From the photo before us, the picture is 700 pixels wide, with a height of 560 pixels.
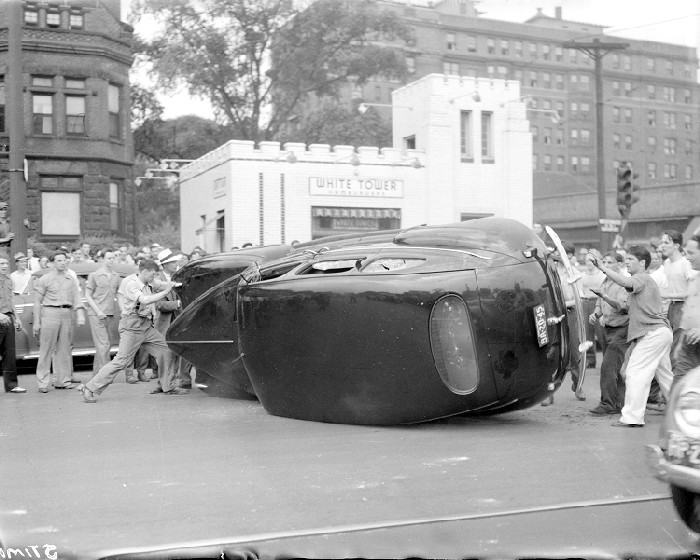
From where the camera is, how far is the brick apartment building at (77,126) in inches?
1159

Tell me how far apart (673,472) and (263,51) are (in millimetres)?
35006

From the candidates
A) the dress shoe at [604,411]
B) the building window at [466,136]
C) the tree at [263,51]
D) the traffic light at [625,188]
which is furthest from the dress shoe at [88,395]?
the tree at [263,51]

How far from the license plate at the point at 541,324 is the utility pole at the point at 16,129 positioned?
31.0ft

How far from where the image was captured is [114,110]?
31938 mm

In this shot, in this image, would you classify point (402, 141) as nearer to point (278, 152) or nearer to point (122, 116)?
point (278, 152)

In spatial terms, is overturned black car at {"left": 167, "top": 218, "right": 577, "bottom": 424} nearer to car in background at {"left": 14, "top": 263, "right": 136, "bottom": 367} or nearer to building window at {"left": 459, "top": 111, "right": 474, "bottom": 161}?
car in background at {"left": 14, "top": 263, "right": 136, "bottom": 367}

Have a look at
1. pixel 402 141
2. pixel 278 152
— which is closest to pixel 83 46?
Result: pixel 278 152

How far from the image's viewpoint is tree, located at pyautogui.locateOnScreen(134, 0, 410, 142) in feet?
121

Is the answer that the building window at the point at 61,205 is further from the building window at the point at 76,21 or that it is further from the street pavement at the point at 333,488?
the street pavement at the point at 333,488

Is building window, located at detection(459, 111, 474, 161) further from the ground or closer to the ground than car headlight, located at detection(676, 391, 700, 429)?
further from the ground

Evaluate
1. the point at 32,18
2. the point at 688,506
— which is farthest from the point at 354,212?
the point at 688,506

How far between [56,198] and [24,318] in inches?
783

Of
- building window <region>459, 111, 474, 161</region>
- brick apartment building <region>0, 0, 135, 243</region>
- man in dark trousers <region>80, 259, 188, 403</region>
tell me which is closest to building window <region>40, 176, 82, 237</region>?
brick apartment building <region>0, 0, 135, 243</region>

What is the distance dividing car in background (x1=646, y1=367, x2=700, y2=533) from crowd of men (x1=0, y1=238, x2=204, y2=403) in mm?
6804
